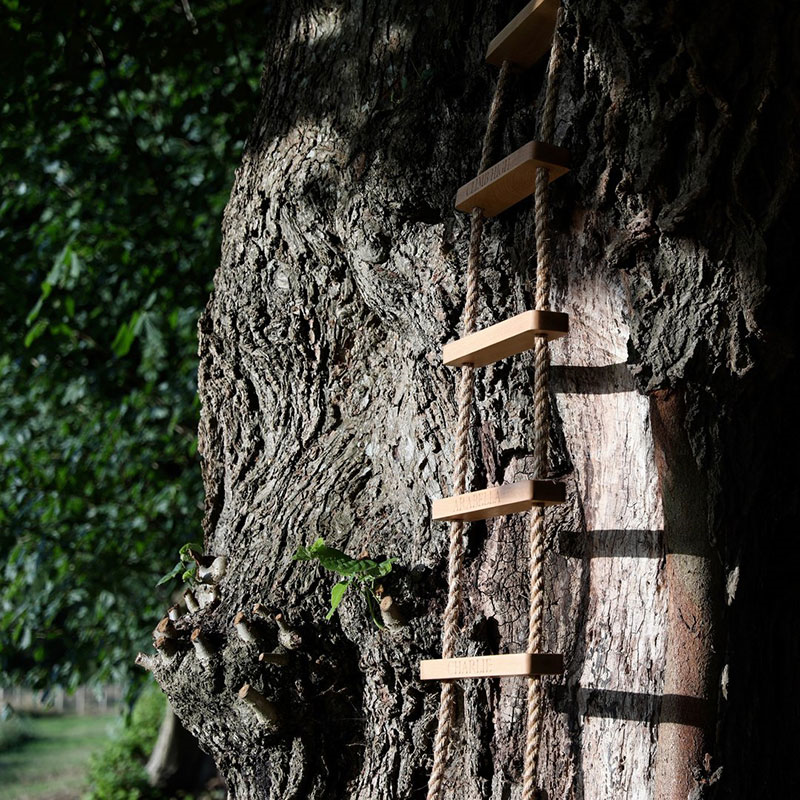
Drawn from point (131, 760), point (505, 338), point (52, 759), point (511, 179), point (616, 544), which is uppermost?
point (511, 179)

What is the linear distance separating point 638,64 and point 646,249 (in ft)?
1.02

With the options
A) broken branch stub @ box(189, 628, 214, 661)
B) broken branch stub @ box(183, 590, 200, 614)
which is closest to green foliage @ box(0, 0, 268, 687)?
broken branch stub @ box(183, 590, 200, 614)

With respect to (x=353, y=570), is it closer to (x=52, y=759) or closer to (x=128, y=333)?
(x=128, y=333)

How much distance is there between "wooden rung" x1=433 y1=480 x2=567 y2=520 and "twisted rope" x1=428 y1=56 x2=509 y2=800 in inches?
1.8

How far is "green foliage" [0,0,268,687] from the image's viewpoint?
4.52m

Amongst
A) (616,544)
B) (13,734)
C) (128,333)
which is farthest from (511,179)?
(13,734)

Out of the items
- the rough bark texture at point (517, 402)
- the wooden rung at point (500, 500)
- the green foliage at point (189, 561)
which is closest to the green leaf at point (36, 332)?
the rough bark texture at point (517, 402)

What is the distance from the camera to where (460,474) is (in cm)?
183

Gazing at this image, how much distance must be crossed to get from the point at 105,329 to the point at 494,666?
4.05 metres

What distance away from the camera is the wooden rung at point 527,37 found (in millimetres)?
1800

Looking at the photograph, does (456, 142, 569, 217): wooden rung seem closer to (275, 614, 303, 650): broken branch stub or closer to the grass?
(275, 614, 303, 650): broken branch stub

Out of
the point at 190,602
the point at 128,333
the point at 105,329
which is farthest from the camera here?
the point at 105,329

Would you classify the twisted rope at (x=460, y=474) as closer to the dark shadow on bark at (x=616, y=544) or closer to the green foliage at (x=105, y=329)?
the dark shadow on bark at (x=616, y=544)

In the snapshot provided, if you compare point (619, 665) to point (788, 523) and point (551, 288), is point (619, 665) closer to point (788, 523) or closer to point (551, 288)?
point (788, 523)
